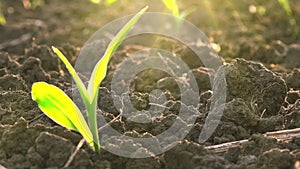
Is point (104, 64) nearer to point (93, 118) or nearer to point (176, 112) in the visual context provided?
point (93, 118)

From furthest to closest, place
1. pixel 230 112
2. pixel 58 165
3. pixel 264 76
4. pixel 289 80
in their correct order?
pixel 289 80
pixel 264 76
pixel 230 112
pixel 58 165

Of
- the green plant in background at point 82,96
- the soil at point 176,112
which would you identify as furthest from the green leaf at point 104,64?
the soil at point 176,112

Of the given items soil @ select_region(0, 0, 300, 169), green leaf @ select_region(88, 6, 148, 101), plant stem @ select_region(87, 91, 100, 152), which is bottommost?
soil @ select_region(0, 0, 300, 169)

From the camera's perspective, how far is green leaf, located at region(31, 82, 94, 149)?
1815mm

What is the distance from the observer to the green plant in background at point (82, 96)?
5.94ft

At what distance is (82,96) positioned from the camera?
1.84m

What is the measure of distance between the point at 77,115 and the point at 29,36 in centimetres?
215

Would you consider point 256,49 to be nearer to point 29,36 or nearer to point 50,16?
point 29,36

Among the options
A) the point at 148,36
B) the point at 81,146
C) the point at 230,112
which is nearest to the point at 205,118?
the point at 230,112

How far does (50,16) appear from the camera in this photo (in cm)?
442

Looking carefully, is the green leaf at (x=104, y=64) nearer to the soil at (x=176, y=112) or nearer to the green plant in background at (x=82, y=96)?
the green plant in background at (x=82, y=96)

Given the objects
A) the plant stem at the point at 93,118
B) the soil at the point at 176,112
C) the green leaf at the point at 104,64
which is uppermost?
the green leaf at the point at 104,64

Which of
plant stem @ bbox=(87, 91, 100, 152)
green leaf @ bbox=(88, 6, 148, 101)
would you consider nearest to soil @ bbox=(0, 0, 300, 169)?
plant stem @ bbox=(87, 91, 100, 152)

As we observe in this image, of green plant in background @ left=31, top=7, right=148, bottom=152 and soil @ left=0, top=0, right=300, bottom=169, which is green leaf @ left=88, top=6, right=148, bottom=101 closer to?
green plant in background @ left=31, top=7, right=148, bottom=152
